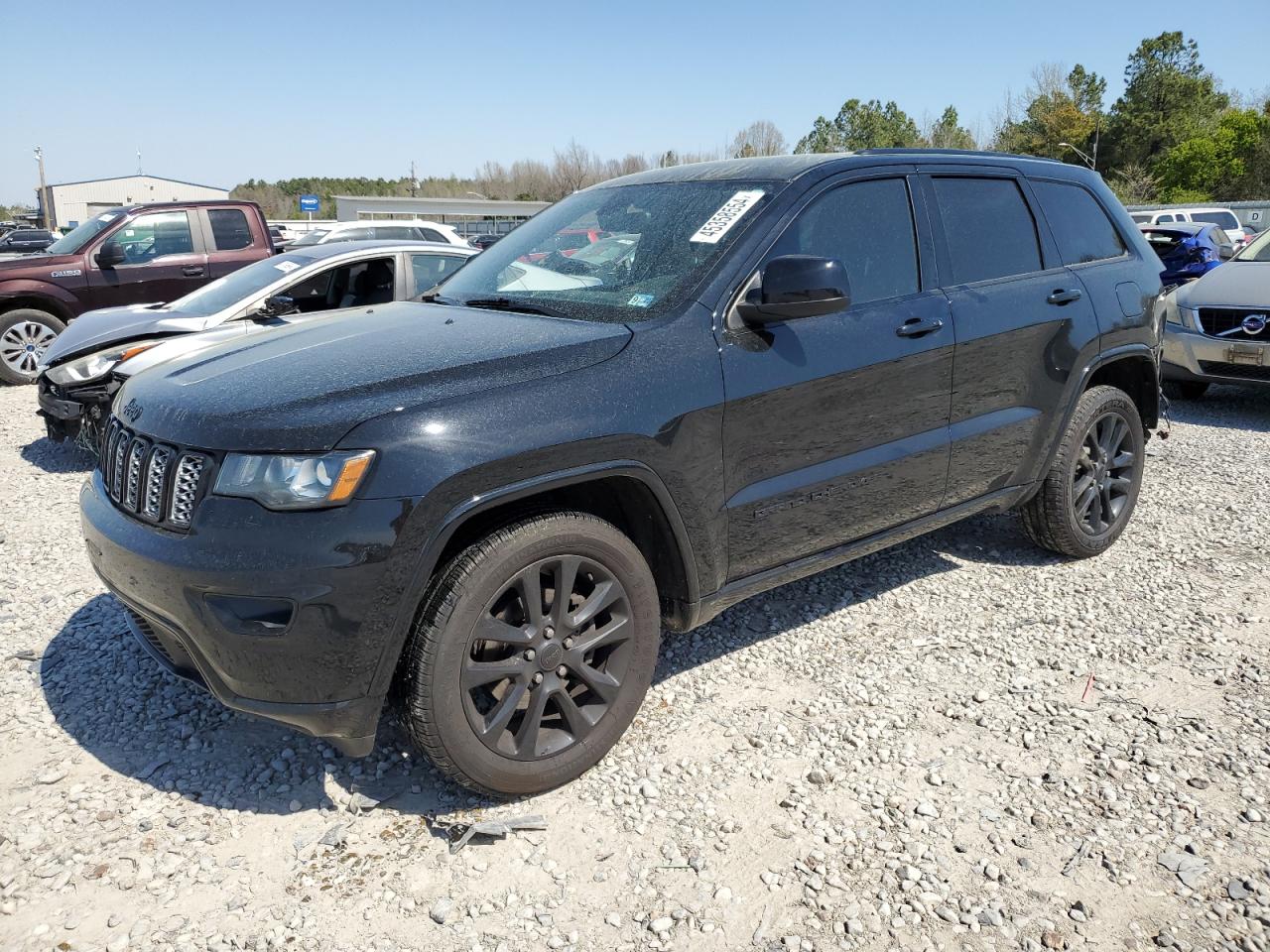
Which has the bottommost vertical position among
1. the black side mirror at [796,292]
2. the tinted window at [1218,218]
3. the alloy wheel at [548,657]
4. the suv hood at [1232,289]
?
the alloy wheel at [548,657]

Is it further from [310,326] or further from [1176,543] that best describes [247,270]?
[1176,543]

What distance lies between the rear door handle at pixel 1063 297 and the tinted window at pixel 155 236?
8.92m

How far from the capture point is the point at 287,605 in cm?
234

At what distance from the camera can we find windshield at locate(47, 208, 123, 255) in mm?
9820

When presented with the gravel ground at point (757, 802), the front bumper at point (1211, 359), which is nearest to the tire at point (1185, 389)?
the front bumper at point (1211, 359)

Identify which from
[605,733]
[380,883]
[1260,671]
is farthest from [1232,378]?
[380,883]

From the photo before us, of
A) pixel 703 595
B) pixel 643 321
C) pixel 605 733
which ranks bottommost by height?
pixel 605 733

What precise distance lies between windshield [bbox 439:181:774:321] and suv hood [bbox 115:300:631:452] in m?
0.19

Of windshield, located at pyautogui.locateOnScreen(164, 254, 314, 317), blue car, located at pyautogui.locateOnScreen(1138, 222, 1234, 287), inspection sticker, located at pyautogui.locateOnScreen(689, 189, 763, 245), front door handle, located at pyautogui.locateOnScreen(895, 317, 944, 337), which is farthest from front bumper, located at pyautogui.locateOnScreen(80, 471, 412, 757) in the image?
blue car, located at pyautogui.locateOnScreen(1138, 222, 1234, 287)

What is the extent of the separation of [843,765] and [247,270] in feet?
20.3

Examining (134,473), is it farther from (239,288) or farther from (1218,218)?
(1218,218)

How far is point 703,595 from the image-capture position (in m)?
3.06

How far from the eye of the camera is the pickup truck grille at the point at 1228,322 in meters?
7.67

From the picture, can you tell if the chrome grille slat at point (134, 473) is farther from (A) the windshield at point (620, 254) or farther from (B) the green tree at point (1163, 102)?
(B) the green tree at point (1163, 102)
